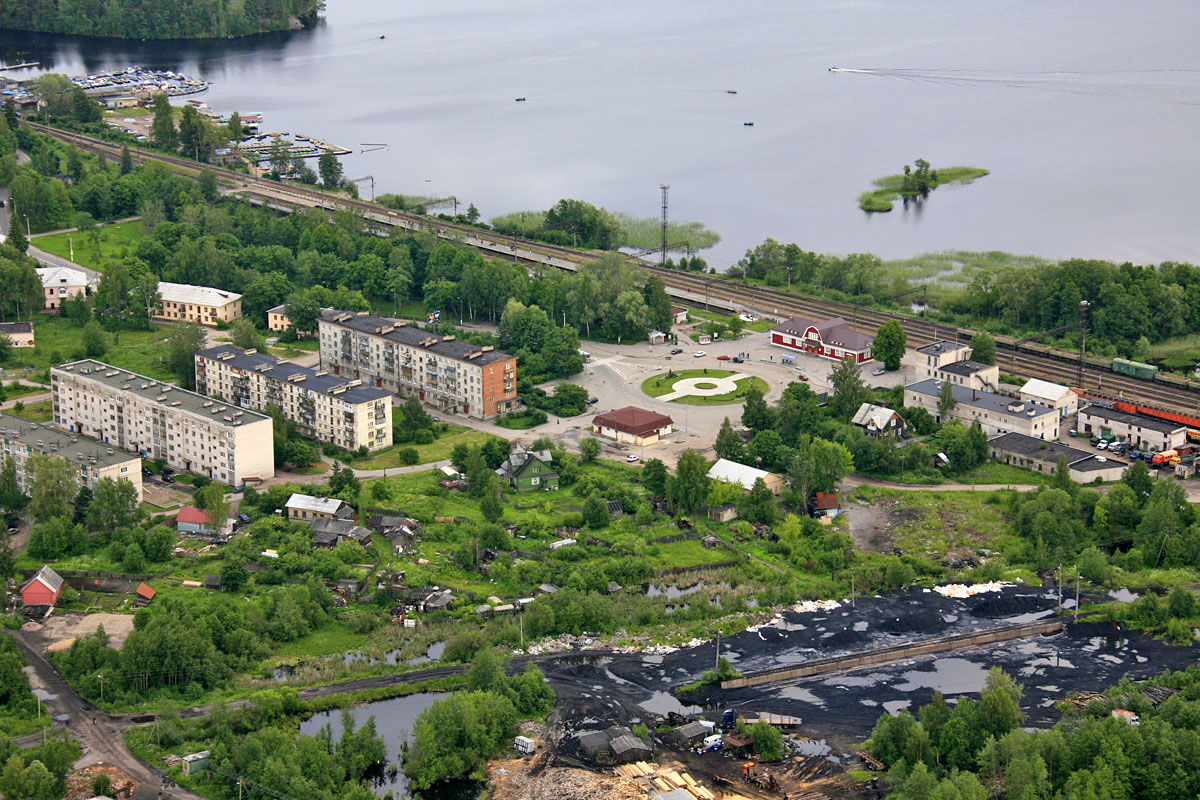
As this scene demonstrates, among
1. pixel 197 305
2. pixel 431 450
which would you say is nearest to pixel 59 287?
pixel 197 305

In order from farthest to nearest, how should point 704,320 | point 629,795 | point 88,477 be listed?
point 704,320 < point 88,477 < point 629,795

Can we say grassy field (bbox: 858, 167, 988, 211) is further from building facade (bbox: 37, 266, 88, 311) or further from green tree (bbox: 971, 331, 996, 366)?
building facade (bbox: 37, 266, 88, 311)

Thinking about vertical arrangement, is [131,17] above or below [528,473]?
→ above

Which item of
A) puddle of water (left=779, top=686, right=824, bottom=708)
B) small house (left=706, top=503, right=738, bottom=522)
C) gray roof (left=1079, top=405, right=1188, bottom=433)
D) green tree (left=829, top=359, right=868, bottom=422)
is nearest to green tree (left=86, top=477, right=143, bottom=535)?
small house (left=706, top=503, right=738, bottom=522)

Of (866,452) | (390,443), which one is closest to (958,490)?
(866,452)

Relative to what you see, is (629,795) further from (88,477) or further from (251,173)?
(251,173)

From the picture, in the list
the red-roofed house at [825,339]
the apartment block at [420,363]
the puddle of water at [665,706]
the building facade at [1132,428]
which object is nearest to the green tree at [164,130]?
the apartment block at [420,363]

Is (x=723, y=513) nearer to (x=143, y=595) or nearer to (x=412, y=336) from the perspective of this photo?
(x=143, y=595)
